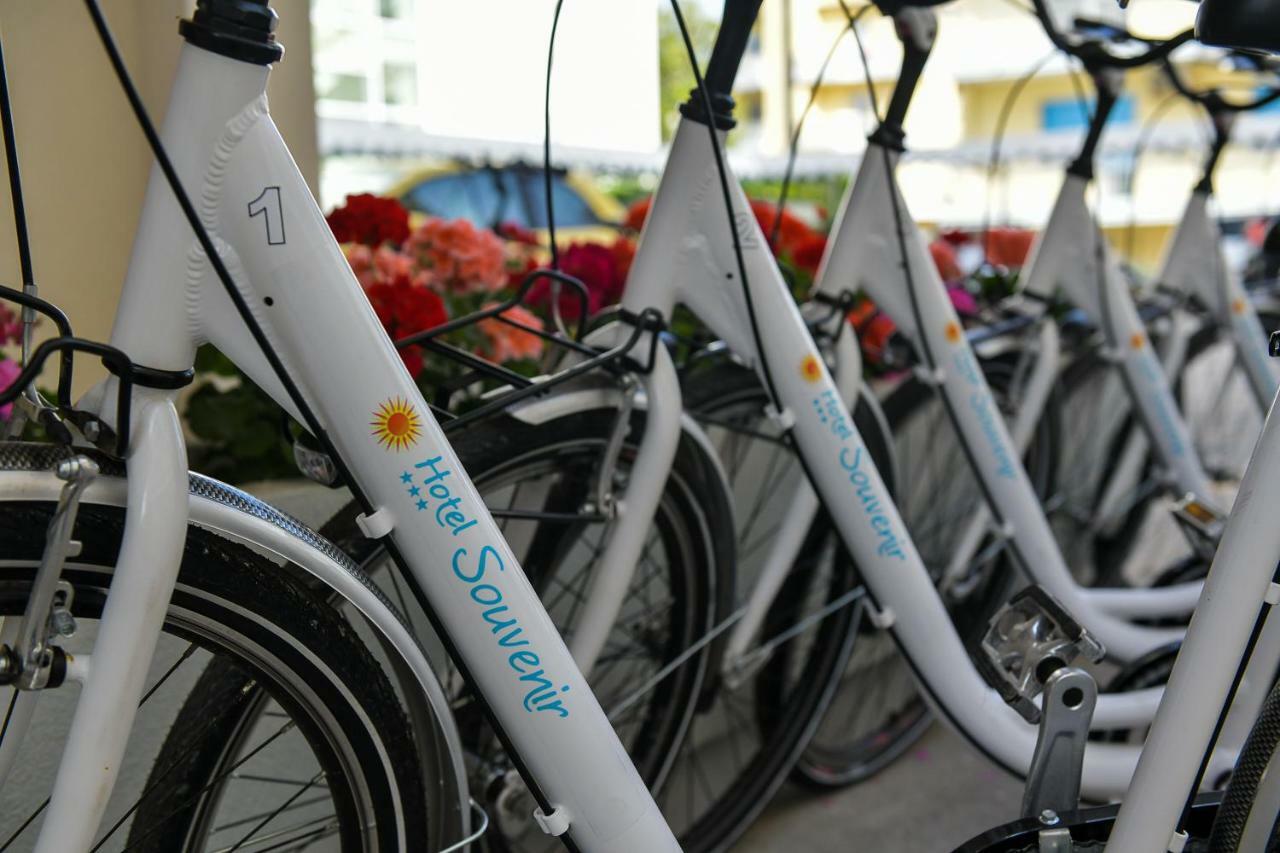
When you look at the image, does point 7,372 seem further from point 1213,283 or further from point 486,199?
point 486,199

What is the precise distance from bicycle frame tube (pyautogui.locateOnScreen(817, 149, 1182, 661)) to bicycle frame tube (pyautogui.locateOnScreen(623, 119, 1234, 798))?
233 mm

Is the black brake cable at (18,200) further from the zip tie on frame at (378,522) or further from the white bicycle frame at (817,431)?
the white bicycle frame at (817,431)

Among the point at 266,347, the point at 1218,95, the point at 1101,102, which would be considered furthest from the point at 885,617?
the point at 1218,95

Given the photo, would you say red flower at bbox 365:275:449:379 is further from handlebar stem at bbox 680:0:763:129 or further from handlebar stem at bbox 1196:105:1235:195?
handlebar stem at bbox 1196:105:1235:195

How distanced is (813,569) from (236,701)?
38.7 inches

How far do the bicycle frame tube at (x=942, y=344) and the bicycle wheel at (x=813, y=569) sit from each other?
0.12m

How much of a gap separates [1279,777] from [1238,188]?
38.8ft

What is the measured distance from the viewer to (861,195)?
1.49 m

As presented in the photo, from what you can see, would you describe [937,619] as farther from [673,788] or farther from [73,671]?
[73,671]

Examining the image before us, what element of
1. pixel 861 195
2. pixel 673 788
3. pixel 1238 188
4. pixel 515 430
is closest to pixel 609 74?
pixel 861 195

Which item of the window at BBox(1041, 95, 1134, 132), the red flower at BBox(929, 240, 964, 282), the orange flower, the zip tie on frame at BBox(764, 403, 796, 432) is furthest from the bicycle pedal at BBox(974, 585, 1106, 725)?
the window at BBox(1041, 95, 1134, 132)

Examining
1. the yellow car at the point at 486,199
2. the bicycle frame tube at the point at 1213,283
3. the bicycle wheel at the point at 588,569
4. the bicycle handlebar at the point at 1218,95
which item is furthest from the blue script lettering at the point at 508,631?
the yellow car at the point at 486,199

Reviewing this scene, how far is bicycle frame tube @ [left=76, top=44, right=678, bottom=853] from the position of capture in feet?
2.39

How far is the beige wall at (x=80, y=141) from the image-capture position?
1293mm
